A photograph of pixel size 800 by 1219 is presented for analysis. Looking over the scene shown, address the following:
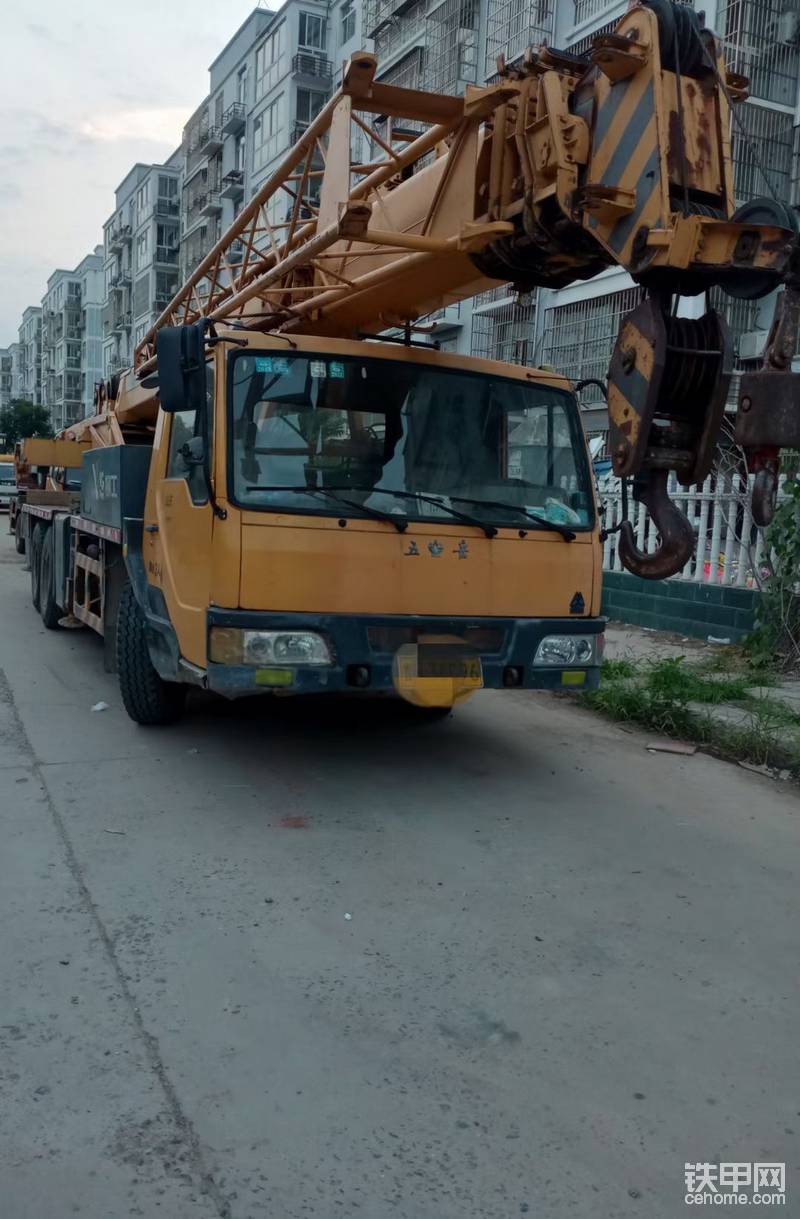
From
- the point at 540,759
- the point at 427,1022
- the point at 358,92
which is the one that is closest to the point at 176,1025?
the point at 427,1022

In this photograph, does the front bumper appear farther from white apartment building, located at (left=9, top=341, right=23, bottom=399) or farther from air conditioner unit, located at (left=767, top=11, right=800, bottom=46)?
white apartment building, located at (left=9, top=341, right=23, bottom=399)

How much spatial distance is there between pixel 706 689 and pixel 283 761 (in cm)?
342

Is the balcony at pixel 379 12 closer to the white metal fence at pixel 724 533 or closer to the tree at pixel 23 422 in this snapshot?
the white metal fence at pixel 724 533

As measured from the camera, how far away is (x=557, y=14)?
2397 centimetres

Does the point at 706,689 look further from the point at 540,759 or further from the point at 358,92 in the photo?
the point at 358,92

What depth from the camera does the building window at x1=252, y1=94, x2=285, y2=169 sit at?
37125 millimetres

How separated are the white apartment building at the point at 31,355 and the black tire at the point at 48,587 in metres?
101

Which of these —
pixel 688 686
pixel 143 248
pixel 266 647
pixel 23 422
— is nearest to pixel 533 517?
pixel 266 647

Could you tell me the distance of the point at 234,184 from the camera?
140 ft

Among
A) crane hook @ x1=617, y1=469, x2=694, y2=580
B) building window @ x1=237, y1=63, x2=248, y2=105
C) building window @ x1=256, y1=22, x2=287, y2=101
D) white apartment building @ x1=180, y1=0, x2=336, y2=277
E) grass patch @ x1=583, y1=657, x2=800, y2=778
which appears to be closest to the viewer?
crane hook @ x1=617, y1=469, x2=694, y2=580

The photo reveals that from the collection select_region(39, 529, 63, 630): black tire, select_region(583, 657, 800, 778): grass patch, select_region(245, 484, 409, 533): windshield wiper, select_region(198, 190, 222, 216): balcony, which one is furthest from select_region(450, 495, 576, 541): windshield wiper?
select_region(198, 190, 222, 216): balcony

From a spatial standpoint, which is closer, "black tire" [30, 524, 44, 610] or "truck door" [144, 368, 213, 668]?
"truck door" [144, 368, 213, 668]

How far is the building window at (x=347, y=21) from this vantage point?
35.1m

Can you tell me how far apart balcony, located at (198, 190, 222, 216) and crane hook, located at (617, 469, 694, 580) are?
146ft
